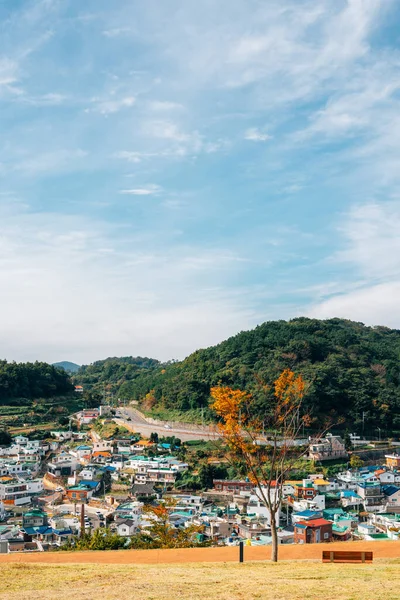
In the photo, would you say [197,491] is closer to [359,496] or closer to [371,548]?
[359,496]

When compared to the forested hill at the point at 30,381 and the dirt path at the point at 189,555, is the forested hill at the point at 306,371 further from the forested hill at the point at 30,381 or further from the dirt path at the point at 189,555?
the dirt path at the point at 189,555

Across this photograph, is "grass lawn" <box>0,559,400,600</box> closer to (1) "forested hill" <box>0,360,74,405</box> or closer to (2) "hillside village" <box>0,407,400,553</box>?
(2) "hillside village" <box>0,407,400,553</box>

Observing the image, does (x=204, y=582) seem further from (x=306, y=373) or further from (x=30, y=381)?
(x=30, y=381)

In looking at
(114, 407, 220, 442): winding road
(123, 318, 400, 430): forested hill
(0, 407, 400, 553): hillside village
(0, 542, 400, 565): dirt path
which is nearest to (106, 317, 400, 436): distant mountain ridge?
(123, 318, 400, 430): forested hill

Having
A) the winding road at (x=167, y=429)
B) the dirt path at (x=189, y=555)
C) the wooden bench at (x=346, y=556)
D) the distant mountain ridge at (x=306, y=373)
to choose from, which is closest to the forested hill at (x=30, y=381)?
the distant mountain ridge at (x=306, y=373)

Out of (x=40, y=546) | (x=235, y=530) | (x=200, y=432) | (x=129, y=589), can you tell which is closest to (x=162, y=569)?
(x=129, y=589)
